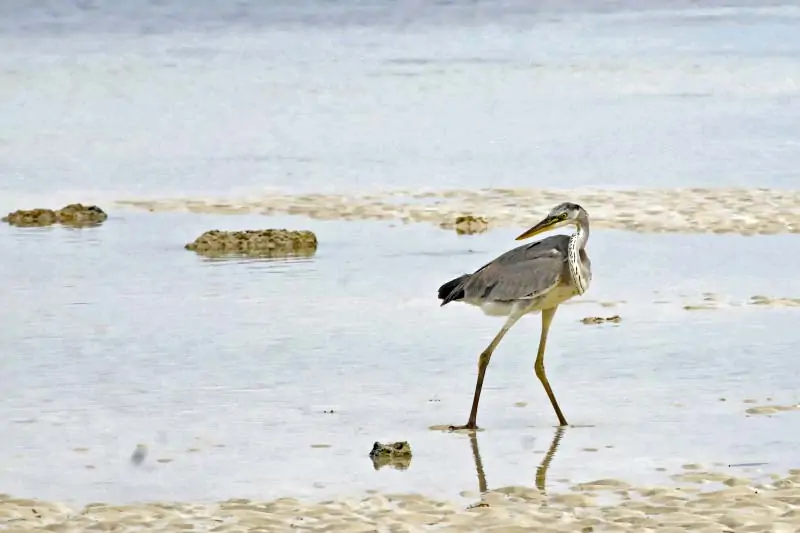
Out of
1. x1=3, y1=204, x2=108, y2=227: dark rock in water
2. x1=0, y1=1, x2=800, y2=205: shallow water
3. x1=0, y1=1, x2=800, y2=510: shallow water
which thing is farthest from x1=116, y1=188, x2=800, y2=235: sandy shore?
x1=3, y1=204, x2=108, y2=227: dark rock in water

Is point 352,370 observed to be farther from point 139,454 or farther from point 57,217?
point 57,217

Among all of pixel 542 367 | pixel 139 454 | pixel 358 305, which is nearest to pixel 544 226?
pixel 542 367

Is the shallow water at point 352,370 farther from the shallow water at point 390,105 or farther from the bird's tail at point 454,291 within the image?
the shallow water at point 390,105

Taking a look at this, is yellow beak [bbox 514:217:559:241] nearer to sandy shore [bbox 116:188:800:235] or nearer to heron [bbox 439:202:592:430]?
heron [bbox 439:202:592:430]

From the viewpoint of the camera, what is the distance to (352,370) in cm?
1162

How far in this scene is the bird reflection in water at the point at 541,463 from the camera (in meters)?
8.91

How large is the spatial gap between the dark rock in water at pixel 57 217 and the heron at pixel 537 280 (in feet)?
26.9

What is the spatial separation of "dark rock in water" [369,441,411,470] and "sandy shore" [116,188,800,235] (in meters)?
8.45

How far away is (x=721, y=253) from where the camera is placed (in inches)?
630

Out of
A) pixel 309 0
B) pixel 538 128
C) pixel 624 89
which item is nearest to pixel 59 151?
pixel 538 128

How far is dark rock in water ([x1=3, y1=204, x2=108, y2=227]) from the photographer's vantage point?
18266mm

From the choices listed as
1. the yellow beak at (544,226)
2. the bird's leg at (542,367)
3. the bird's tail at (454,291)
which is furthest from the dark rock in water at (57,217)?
the yellow beak at (544,226)

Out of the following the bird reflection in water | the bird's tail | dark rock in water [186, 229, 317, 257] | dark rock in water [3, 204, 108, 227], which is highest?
dark rock in water [3, 204, 108, 227]

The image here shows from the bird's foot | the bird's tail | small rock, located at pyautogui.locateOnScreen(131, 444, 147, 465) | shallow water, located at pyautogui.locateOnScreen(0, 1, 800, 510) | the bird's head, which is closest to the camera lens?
small rock, located at pyautogui.locateOnScreen(131, 444, 147, 465)
